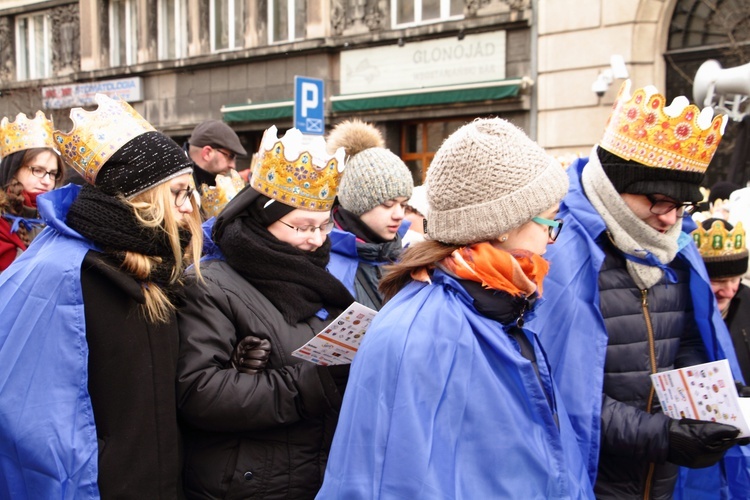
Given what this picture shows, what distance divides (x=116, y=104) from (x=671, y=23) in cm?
1156

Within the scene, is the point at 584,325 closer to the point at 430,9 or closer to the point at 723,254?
the point at 723,254

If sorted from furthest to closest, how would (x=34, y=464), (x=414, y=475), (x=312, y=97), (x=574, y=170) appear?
1. (x=312, y=97)
2. (x=574, y=170)
3. (x=34, y=464)
4. (x=414, y=475)

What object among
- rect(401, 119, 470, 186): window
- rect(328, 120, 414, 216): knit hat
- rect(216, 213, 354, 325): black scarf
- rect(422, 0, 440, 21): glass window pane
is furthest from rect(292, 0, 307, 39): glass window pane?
rect(216, 213, 354, 325): black scarf

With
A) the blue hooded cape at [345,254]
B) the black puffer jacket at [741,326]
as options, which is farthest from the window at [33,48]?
the black puffer jacket at [741,326]

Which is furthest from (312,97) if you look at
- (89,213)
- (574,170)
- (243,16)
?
(243,16)

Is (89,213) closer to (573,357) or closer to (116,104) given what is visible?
(116,104)

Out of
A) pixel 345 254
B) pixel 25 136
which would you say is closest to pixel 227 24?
pixel 25 136

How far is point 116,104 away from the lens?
2.59m

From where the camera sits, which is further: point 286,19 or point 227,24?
point 227,24

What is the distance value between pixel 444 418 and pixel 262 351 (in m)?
0.86

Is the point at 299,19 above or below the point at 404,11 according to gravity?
above

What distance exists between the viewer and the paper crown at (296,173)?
2816 mm

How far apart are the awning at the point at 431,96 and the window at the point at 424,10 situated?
1406 mm

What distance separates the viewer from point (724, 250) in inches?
137
